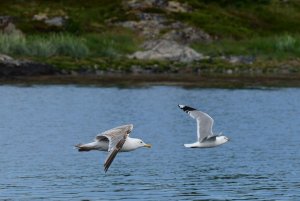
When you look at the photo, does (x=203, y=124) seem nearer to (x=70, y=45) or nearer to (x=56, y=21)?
(x=70, y=45)

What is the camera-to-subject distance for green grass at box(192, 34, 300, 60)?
240 feet

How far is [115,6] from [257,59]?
43.1 ft

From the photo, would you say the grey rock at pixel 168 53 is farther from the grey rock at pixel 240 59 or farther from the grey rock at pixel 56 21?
the grey rock at pixel 56 21

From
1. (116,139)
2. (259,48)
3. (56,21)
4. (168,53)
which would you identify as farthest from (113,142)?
(56,21)

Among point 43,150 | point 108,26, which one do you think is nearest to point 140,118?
point 43,150

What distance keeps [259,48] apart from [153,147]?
3706cm

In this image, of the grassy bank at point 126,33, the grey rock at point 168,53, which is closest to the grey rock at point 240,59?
the grassy bank at point 126,33

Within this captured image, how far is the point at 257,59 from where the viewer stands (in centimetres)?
7269

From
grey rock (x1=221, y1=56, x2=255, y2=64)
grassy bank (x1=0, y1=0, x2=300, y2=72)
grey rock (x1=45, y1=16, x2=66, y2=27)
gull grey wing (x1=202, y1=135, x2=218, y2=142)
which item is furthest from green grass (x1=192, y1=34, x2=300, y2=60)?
gull grey wing (x1=202, y1=135, x2=218, y2=142)

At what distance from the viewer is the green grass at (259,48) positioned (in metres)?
73.2

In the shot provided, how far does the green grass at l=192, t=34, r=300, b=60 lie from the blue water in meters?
13.1

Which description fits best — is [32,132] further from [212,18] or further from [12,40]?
[212,18]

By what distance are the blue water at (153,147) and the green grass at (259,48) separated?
43.0 feet

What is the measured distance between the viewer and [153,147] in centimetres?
Answer: 3816
